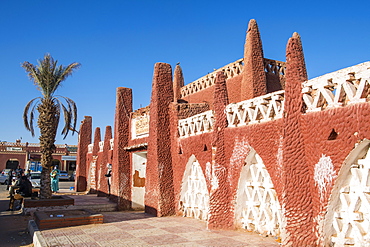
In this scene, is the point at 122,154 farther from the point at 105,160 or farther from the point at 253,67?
the point at 253,67

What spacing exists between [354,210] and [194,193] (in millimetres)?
6033

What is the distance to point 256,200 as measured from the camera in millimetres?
8578

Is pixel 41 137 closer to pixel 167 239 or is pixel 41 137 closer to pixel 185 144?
pixel 185 144

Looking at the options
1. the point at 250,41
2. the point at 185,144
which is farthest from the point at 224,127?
the point at 250,41

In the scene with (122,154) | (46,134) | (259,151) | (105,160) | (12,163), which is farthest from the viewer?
(12,163)

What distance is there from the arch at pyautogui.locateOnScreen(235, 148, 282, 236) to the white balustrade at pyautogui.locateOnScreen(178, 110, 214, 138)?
6.54 ft

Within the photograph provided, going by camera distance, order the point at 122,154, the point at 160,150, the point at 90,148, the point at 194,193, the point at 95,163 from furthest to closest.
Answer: the point at 90,148
the point at 95,163
the point at 122,154
the point at 160,150
the point at 194,193

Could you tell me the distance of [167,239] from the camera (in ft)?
26.5

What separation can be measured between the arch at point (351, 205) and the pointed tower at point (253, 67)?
5.79 metres

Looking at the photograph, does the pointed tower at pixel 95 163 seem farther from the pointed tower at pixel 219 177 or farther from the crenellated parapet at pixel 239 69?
the pointed tower at pixel 219 177

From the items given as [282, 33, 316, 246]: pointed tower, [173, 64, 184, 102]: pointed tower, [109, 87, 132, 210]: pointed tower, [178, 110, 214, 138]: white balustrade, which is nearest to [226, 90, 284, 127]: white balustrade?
[282, 33, 316, 246]: pointed tower

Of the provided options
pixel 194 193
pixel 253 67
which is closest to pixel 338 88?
pixel 253 67

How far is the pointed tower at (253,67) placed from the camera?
11641 millimetres

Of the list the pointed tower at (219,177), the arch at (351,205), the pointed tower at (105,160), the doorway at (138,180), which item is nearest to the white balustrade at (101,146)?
the pointed tower at (105,160)
